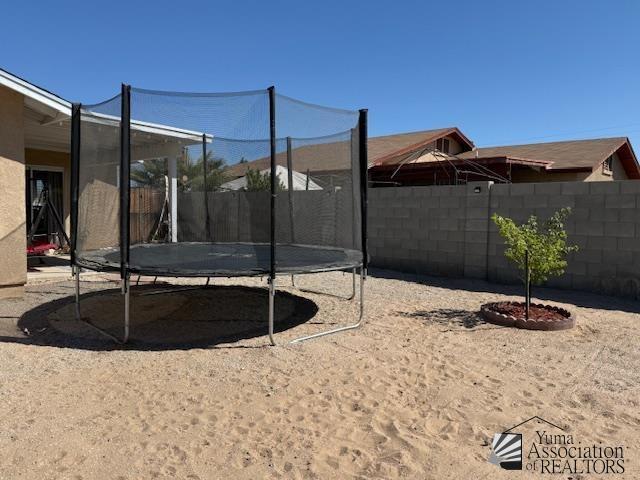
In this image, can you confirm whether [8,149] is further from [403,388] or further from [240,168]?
[403,388]

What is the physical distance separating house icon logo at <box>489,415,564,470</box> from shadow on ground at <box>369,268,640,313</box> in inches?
143

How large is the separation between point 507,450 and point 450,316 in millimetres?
2821

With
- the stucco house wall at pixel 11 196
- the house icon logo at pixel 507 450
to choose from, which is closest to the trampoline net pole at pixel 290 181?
the stucco house wall at pixel 11 196

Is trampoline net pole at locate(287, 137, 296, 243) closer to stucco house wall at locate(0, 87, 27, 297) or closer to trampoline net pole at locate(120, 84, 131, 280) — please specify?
trampoline net pole at locate(120, 84, 131, 280)

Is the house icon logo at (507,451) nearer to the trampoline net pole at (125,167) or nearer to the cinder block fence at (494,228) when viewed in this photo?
the trampoline net pole at (125,167)

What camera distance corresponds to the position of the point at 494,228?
23.0ft

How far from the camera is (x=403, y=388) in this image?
124 inches

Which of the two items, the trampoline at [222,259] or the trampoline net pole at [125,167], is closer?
the trampoline net pole at [125,167]

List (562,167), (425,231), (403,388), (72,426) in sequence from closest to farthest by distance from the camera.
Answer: (72,426) → (403,388) → (425,231) → (562,167)

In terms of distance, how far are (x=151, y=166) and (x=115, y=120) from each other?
7.69 feet

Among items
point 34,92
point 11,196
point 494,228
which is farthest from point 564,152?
point 11,196

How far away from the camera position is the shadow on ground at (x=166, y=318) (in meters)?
4.18

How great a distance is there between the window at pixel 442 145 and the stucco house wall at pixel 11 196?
14230 millimetres

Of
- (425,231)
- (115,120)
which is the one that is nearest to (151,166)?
(115,120)
